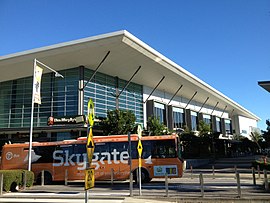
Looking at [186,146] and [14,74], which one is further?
[186,146]

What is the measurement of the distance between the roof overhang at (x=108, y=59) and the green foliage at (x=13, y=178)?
18456 millimetres

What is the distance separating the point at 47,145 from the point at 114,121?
1251 cm

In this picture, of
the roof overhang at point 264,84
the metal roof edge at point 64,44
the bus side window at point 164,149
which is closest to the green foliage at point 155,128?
the metal roof edge at point 64,44

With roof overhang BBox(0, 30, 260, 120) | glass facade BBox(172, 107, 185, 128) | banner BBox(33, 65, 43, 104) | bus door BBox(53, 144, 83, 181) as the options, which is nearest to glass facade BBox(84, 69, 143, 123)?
roof overhang BBox(0, 30, 260, 120)

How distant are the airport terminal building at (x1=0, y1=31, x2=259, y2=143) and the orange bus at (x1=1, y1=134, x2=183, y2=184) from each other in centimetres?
1363

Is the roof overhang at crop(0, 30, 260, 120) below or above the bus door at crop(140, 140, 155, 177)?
above

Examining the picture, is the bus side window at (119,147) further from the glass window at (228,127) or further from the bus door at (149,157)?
the glass window at (228,127)

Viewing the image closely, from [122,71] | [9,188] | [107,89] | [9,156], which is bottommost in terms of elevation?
[9,188]

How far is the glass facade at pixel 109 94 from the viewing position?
37.3m

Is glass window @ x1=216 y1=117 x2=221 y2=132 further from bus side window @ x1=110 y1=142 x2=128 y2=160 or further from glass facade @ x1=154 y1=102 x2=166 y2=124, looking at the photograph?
bus side window @ x1=110 y1=142 x2=128 y2=160

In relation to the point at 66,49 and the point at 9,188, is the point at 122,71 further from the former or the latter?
the point at 9,188

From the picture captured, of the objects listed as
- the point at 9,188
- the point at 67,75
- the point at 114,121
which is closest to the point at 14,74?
the point at 67,75

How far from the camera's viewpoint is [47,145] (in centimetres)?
2016

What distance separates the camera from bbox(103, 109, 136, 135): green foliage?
31859mm
